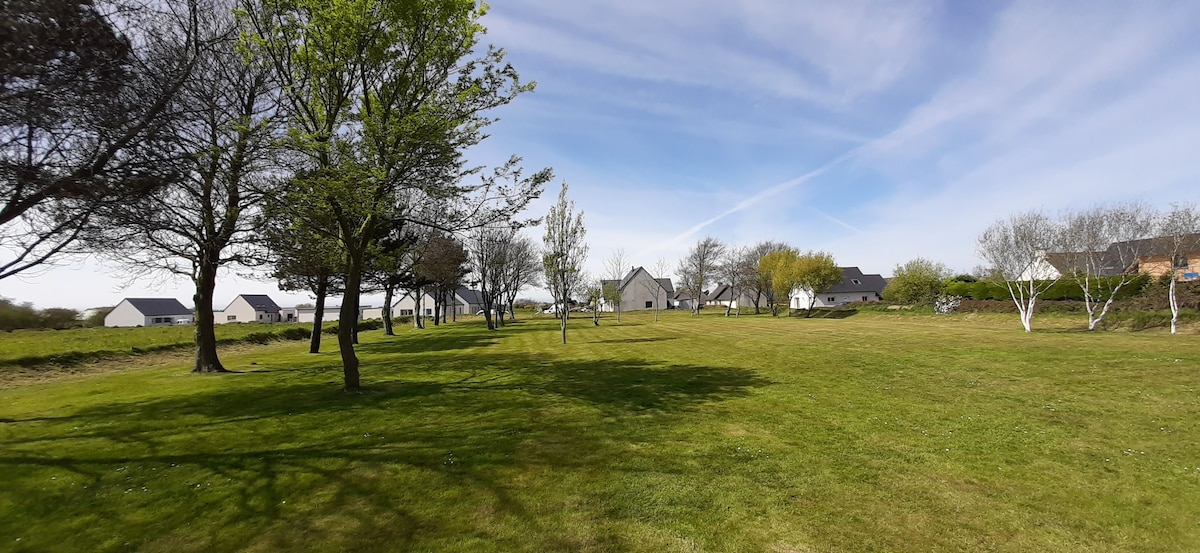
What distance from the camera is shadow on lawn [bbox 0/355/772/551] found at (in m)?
5.31

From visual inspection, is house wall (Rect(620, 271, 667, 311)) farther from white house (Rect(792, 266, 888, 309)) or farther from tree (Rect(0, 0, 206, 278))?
tree (Rect(0, 0, 206, 278))

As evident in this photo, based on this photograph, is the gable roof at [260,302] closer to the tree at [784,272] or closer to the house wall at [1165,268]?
the tree at [784,272]

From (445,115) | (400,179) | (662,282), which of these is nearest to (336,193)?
(400,179)

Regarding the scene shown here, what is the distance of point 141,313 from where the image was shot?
76.8 m

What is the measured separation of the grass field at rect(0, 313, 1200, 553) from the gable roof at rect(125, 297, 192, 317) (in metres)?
85.9

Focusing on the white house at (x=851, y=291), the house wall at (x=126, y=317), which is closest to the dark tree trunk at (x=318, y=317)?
the white house at (x=851, y=291)

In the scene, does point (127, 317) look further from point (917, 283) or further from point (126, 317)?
point (917, 283)

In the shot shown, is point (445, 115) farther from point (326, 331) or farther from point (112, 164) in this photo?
point (326, 331)

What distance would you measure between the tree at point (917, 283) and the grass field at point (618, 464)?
40397mm

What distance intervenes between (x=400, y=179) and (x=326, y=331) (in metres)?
39.5

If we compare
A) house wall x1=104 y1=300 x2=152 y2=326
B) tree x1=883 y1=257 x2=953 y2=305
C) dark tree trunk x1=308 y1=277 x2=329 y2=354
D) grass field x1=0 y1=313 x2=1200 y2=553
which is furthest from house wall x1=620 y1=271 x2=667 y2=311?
grass field x1=0 y1=313 x2=1200 y2=553

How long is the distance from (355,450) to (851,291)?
92.0m

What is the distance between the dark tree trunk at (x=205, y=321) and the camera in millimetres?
16703

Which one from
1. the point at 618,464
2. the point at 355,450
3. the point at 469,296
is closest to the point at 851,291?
the point at 469,296
